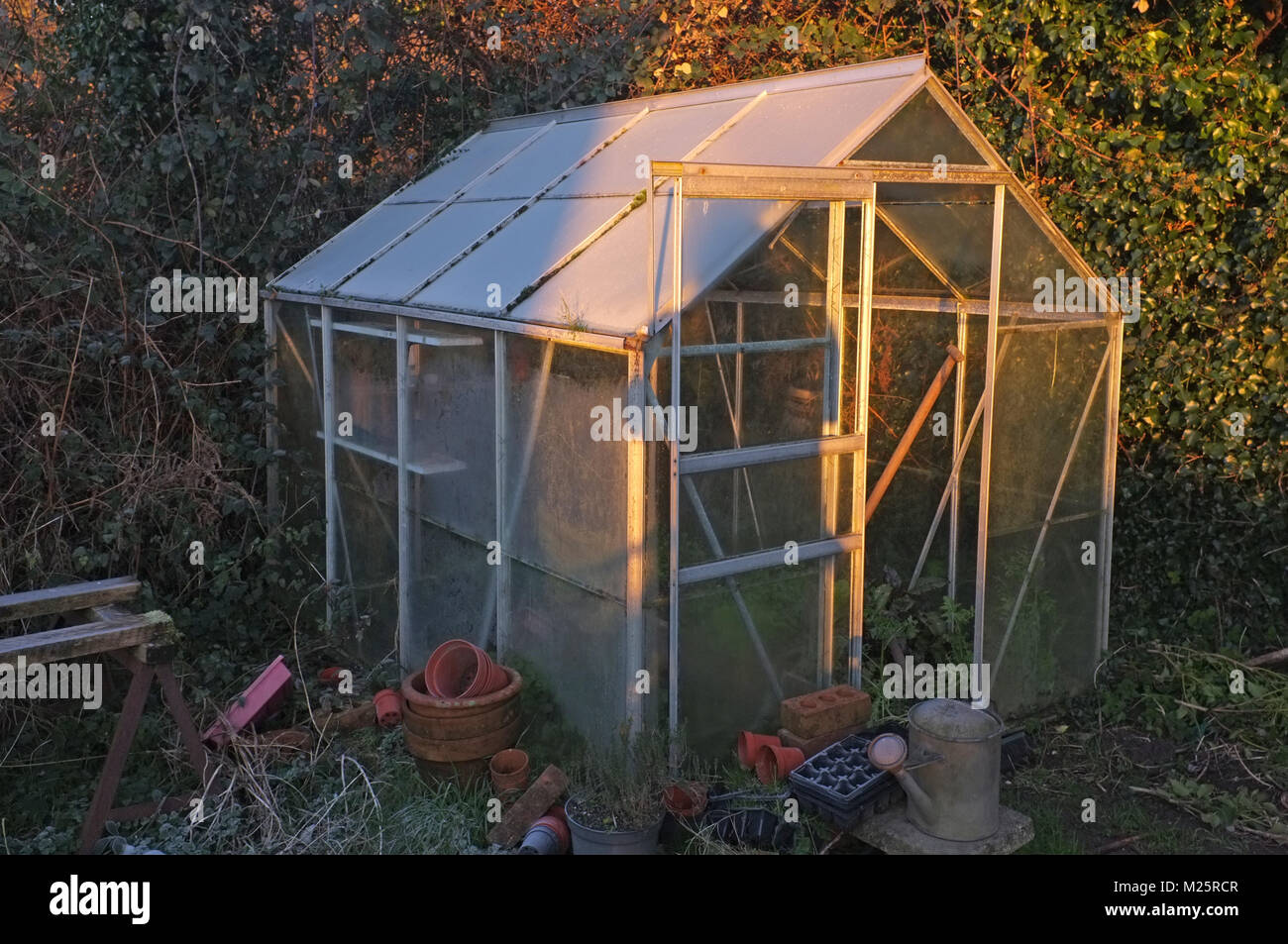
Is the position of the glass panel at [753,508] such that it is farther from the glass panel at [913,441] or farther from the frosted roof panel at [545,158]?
the frosted roof panel at [545,158]

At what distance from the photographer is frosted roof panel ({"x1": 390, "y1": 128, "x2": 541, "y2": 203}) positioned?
8.12 meters

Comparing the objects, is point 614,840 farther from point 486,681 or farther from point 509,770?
point 486,681

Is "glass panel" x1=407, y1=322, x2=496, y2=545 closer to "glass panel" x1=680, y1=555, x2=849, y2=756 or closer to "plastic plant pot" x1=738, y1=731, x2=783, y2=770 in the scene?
"glass panel" x1=680, y1=555, x2=849, y2=756

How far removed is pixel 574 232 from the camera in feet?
19.7

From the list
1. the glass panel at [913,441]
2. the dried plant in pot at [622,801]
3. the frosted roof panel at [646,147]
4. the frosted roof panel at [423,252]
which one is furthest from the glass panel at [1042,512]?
the frosted roof panel at [423,252]

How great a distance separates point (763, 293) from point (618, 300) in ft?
2.12

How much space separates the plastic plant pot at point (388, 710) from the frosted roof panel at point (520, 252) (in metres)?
2.07

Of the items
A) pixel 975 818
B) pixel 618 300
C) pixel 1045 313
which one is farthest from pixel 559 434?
pixel 1045 313

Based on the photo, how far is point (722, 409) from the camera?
17.0 ft

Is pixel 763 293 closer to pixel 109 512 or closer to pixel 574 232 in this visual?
pixel 574 232

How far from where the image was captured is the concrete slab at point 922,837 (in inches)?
179

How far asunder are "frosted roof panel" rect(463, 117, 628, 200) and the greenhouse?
0.11 feet

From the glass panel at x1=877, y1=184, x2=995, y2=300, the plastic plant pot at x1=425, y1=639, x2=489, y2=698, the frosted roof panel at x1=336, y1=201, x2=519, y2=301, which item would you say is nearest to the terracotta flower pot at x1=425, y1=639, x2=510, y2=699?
the plastic plant pot at x1=425, y1=639, x2=489, y2=698
